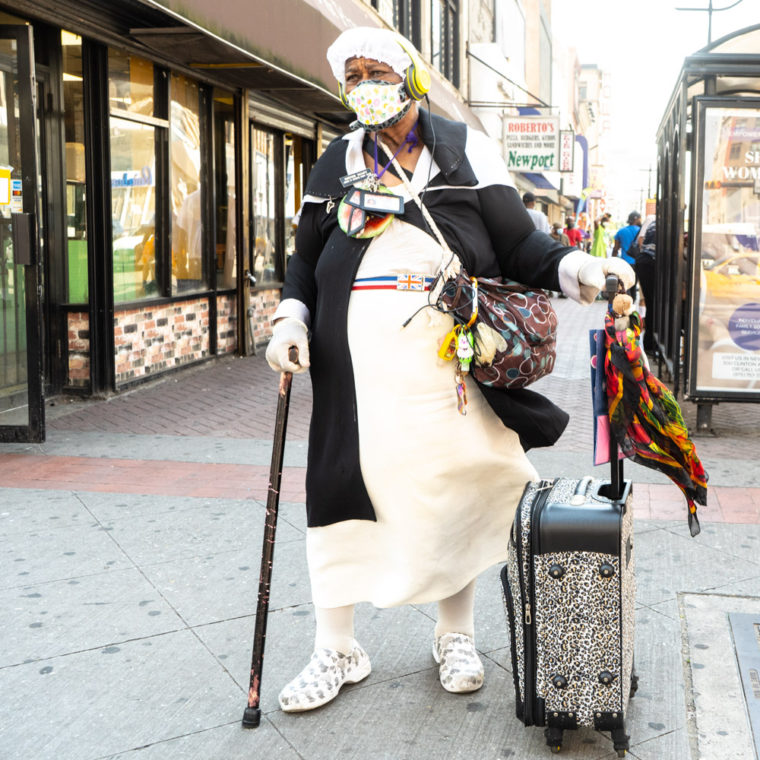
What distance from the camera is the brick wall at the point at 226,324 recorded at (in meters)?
10.8

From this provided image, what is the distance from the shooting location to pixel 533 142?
2125cm

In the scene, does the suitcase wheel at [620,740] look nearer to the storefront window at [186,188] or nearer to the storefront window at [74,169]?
the storefront window at [74,169]

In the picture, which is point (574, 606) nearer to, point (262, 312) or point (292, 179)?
point (262, 312)

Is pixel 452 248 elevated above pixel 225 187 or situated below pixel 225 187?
below

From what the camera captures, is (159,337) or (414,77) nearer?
(414,77)

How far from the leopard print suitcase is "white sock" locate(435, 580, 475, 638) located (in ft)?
1.52

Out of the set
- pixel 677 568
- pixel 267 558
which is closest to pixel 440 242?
pixel 267 558

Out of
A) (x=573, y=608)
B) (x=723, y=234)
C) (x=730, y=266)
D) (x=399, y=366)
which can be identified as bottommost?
(x=573, y=608)

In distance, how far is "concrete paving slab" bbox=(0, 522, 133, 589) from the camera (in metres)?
4.20

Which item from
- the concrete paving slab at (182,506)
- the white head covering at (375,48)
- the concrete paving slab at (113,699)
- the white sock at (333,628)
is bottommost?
the concrete paving slab at (113,699)

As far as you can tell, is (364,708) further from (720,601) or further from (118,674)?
(720,601)

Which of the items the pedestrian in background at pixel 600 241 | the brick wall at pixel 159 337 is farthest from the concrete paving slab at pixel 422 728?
the pedestrian in background at pixel 600 241

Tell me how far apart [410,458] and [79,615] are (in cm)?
156

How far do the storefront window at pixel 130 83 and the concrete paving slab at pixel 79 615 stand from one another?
536 centimetres
